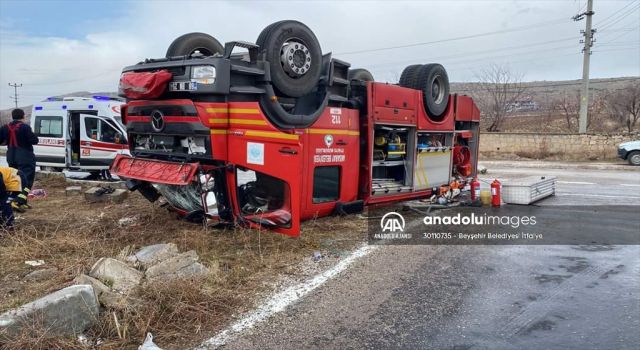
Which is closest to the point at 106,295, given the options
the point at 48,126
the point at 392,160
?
the point at 392,160

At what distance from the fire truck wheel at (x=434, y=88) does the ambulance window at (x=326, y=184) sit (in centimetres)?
228

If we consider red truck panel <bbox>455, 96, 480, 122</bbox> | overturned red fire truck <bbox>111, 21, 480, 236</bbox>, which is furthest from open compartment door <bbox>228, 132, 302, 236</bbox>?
red truck panel <bbox>455, 96, 480, 122</bbox>

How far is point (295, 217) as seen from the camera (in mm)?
5348

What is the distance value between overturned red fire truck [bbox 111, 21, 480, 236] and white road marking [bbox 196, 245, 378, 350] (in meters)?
0.75

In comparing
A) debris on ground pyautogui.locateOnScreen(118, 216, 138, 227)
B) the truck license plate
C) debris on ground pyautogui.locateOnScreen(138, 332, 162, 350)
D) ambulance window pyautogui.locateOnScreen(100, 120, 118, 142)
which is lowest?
debris on ground pyautogui.locateOnScreen(138, 332, 162, 350)

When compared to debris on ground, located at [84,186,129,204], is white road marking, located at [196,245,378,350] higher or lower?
lower

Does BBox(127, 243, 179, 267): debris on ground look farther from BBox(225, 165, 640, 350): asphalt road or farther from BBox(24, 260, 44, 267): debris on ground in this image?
BBox(225, 165, 640, 350): asphalt road

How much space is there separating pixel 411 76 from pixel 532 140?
744 inches

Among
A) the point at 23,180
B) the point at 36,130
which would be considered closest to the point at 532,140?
the point at 36,130

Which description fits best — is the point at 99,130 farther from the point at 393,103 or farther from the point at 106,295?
the point at 106,295

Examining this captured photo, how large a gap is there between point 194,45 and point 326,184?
2.52 metres

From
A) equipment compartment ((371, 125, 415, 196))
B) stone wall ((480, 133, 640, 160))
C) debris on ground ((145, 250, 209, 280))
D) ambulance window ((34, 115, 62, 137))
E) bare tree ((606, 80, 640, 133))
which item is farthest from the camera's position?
bare tree ((606, 80, 640, 133))

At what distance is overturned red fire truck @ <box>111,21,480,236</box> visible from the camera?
206 inches

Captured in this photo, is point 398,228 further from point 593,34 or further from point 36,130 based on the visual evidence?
point 593,34
